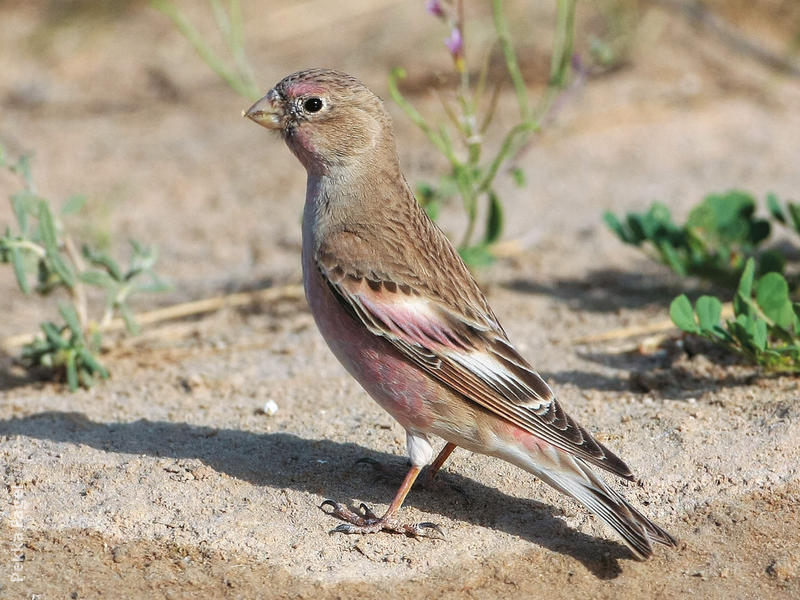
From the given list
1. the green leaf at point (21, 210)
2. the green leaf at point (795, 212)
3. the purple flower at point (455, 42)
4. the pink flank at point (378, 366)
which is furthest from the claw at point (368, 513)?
the green leaf at point (795, 212)

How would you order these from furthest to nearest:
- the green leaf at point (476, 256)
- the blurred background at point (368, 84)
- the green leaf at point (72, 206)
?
the blurred background at point (368, 84)
the green leaf at point (476, 256)
the green leaf at point (72, 206)

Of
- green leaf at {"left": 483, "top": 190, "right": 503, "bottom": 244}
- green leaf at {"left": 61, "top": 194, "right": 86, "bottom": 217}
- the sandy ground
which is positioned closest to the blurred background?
the sandy ground

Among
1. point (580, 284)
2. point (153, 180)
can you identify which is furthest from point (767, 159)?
point (153, 180)

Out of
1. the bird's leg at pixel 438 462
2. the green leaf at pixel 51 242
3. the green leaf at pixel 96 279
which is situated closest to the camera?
the bird's leg at pixel 438 462

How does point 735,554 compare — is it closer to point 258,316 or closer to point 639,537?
point 639,537

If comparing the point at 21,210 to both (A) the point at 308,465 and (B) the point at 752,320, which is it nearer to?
(A) the point at 308,465

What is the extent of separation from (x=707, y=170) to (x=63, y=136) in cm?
560

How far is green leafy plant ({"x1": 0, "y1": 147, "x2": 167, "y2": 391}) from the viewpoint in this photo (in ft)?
17.5

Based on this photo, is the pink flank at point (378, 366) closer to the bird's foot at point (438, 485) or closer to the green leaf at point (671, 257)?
the bird's foot at point (438, 485)

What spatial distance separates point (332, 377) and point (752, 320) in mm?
2222

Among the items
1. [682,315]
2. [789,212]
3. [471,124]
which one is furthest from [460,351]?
[789,212]

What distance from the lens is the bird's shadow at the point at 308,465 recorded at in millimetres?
4078

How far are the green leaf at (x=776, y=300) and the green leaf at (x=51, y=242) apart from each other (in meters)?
3.51

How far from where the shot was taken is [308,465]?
459 centimetres
